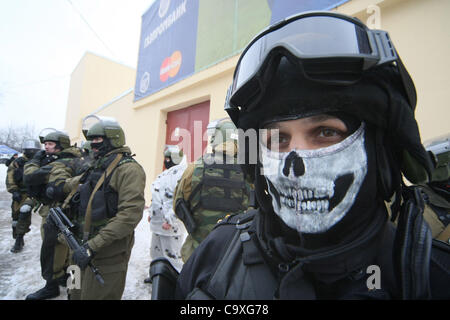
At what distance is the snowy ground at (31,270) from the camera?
9.46 feet

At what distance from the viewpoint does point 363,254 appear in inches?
26.8

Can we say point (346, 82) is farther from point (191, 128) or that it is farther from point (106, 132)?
point (191, 128)

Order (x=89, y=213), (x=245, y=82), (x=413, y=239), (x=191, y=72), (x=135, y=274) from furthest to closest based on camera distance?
(x=191, y=72) → (x=135, y=274) → (x=89, y=213) → (x=245, y=82) → (x=413, y=239)

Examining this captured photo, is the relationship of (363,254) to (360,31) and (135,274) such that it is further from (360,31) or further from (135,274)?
(135,274)

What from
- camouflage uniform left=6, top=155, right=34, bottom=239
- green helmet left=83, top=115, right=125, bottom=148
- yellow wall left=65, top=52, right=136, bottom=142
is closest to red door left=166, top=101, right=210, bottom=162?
green helmet left=83, top=115, right=125, bottom=148

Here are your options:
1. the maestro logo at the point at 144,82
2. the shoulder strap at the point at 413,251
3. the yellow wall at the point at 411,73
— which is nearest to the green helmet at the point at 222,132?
the yellow wall at the point at 411,73

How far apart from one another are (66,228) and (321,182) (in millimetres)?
2708

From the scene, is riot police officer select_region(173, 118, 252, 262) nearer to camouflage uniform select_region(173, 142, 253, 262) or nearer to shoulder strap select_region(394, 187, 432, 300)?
camouflage uniform select_region(173, 142, 253, 262)

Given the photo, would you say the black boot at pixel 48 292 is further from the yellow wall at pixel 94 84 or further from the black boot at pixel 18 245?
the yellow wall at pixel 94 84

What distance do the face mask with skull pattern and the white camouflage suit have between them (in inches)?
93.4

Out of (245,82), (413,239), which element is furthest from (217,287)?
(245,82)

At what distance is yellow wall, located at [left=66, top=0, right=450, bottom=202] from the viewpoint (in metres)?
2.08

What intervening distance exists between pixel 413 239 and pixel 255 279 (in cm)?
51

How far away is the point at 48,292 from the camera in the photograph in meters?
2.82
